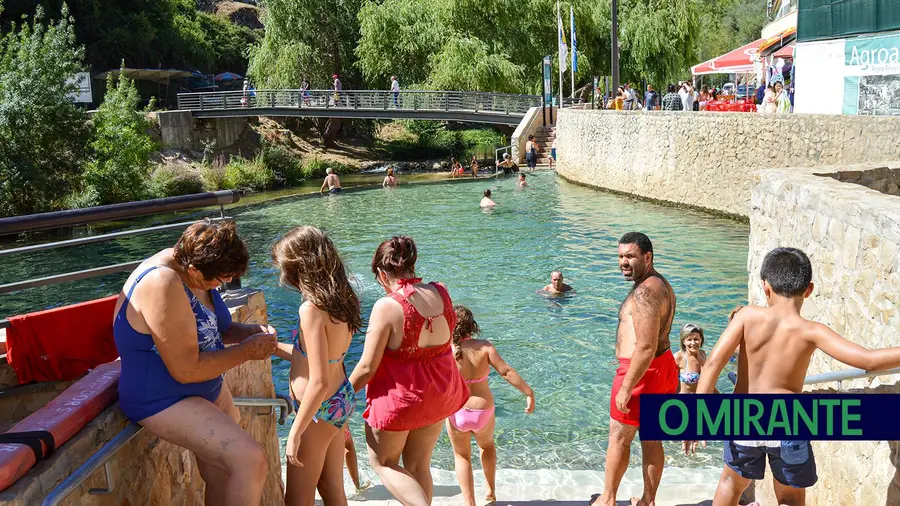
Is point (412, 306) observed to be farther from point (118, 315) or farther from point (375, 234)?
point (375, 234)

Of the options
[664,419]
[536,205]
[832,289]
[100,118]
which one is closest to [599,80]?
[536,205]

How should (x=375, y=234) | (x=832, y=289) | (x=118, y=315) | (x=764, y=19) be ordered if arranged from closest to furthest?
(x=118, y=315) < (x=832, y=289) < (x=375, y=234) < (x=764, y=19)

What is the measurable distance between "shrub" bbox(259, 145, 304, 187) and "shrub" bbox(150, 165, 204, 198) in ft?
13.6

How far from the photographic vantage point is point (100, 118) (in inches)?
1178

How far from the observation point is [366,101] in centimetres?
3844

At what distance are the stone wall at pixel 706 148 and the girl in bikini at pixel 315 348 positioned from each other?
1300 cm

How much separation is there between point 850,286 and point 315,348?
3078mm

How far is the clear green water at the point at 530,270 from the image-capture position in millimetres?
8758

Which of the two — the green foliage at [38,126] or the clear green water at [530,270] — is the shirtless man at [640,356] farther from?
the green foliage at [38,126]

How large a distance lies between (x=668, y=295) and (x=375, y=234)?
53.6 ft

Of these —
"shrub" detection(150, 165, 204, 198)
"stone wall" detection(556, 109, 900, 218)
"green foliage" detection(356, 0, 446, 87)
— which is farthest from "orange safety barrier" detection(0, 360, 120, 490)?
"green foliage" detection(356, 0, 446, 87)

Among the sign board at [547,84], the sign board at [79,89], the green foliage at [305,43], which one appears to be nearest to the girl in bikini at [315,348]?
the sign board at [79,89]

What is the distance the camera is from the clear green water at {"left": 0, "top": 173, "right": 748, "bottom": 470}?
8.76 meters

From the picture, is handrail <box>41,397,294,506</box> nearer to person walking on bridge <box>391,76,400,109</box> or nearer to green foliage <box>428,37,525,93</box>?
green foliage <box>428,37,525,93</box>
